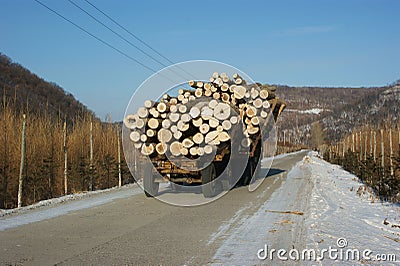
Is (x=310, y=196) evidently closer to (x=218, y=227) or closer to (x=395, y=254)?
(x=218, y=227)

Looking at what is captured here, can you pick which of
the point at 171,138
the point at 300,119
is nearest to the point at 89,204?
the point at 171,138

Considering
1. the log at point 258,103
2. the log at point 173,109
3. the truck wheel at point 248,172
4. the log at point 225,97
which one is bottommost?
the truck wheel at point 248,172

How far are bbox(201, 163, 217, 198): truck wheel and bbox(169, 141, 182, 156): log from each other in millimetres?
896

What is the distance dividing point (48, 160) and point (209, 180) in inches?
235

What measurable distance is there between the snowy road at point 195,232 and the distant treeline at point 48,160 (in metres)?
2.88

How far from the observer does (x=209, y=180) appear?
471 inches

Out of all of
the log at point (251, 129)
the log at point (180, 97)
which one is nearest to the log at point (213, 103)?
the log at point (180, 97)

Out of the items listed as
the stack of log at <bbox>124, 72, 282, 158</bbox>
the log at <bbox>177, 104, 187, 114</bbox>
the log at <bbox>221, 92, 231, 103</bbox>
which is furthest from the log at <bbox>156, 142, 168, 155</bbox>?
the log at <bbox>221, 92, 231, 103</bbox>

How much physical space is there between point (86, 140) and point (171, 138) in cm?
758

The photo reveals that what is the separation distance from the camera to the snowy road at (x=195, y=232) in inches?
235

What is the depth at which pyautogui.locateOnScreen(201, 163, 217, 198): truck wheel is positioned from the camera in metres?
11.9

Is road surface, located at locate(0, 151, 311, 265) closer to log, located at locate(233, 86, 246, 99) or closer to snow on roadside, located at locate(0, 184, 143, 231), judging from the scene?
snow on roadside, located at locate(0, 184, 143, 231)

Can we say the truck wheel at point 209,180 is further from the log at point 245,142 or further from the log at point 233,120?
the log at point 245,142

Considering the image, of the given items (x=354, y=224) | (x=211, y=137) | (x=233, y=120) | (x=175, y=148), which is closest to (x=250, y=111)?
(x=233, y=120)
